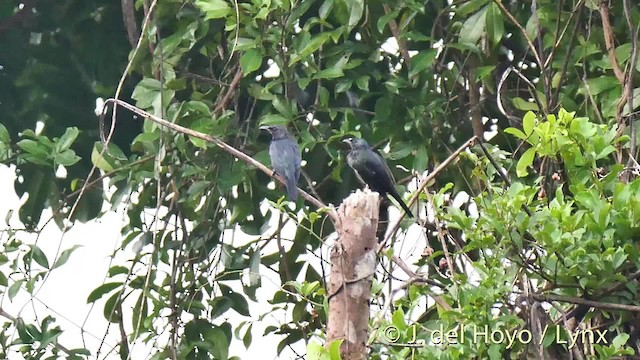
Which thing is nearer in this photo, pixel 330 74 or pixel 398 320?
pixel 398 320

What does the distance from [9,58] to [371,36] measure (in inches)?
84.2

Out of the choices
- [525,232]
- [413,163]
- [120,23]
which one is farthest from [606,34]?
[120,23]

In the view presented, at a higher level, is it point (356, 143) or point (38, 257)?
point (356, 143)

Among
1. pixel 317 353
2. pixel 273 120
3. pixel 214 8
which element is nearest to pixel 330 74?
pixel 273 120

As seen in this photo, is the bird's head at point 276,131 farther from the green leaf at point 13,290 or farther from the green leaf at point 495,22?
the green leaf at point 13,290

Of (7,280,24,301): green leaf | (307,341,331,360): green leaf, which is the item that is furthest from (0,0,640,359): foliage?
(307,341,331,360): green leaf

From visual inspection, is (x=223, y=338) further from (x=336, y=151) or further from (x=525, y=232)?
(x=525, y=232)

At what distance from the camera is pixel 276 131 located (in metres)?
5.79

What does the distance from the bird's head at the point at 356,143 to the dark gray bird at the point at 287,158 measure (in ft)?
0.77

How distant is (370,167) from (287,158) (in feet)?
1.47

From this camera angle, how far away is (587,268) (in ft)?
13.2

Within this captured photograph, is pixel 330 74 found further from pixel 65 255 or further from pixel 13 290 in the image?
pixel 13 290

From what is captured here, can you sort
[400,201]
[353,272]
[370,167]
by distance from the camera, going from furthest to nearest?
[370,167]
[400,201]
[353,272]

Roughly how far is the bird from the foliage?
9cm
